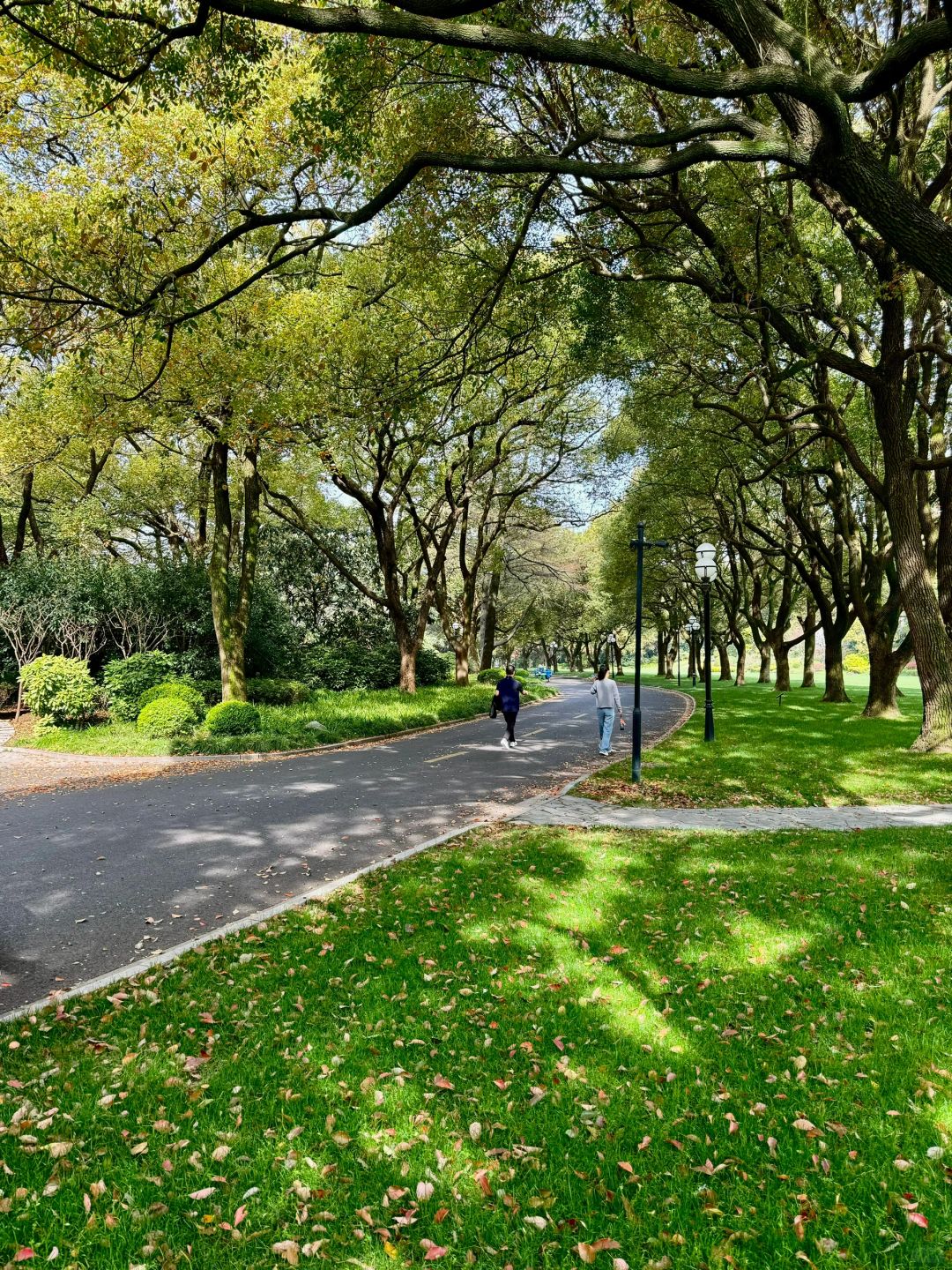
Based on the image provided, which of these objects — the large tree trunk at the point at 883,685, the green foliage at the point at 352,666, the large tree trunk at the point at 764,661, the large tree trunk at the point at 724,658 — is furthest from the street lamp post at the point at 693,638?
the green foliage at the point at 352,666

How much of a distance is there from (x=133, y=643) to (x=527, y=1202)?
20.1 m

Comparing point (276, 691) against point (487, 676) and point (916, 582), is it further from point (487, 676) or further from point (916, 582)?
point (916, 582)

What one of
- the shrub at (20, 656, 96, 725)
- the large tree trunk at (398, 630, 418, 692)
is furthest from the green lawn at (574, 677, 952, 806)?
the shrub at (20, 656, 96, 725)

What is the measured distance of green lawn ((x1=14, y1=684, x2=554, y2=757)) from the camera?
14.9 meters

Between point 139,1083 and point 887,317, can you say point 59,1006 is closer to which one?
point 139,1083

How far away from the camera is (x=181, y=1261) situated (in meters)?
2.44

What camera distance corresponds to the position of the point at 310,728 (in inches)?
669

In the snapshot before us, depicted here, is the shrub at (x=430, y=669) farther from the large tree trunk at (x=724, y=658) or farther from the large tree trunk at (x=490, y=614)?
the large tree trunk at (x=724, y=658)

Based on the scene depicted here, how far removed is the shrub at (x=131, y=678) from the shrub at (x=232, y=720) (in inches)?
108

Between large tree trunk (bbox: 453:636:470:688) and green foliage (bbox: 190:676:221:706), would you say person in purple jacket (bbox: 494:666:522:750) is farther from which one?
large tree trunk (bbox: 453:636:470:688)

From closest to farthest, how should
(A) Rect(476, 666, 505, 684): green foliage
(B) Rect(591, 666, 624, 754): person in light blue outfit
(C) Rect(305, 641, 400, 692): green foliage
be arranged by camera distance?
(B) Rect(591, 666, 624, 754): person in light blue outfit → (C) Rect(305, 641, 400, 692): green foliage → (A) Rect(476, 666, 505, 684): green foliage

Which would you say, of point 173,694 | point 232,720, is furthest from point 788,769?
point 173,694

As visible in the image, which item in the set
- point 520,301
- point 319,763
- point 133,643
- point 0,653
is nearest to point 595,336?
point 520,301

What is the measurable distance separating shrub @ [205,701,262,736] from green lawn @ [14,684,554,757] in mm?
277
